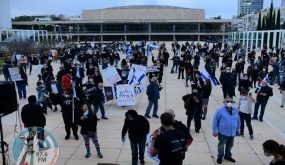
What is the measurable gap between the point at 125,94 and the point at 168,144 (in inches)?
361

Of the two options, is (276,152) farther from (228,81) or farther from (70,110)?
(228,81)

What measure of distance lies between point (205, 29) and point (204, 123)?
312ft

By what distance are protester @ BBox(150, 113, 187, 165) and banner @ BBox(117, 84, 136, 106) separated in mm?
8919

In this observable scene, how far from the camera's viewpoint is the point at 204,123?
41.0 ft

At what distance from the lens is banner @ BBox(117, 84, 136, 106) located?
14453 millimetres

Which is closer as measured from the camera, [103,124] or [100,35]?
[103,124]

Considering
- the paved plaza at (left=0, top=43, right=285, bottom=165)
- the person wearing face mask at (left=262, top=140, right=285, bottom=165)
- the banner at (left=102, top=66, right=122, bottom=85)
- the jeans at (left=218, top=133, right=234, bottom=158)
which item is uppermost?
the banner at (left=102, top=66, right=122, bottom=85)

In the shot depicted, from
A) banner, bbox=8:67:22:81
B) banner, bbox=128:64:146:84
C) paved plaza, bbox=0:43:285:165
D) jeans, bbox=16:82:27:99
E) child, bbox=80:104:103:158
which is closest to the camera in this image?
child, bbox=80:104:103:158

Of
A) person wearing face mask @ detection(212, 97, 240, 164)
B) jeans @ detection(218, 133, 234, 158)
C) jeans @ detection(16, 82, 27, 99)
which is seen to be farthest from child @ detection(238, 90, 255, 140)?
jeans @ detection(16, 82, 27, 99)

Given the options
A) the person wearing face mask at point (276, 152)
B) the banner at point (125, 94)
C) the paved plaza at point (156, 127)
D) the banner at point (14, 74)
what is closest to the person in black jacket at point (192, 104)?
the paved plaza at point (156, 127)

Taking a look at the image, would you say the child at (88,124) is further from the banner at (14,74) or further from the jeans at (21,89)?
the jeans at (21,89)

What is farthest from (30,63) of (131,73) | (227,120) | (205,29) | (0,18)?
(205,29)

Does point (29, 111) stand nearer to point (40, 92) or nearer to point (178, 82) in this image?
point (40, 92)

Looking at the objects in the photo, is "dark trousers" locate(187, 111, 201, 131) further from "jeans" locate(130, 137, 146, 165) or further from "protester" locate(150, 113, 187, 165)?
"protester" locate(150, 113, 187, 165)
